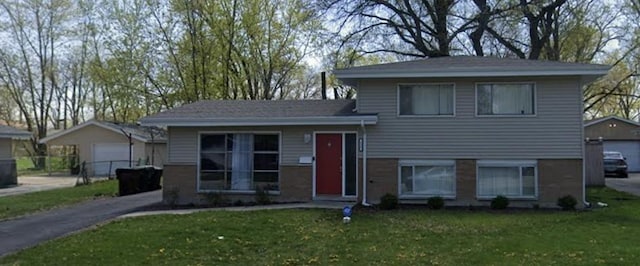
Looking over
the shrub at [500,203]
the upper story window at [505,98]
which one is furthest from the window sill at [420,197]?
the upper story window at [505,98]

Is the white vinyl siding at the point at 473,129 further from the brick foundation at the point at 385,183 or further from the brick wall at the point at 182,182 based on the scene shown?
the brick wall at the point at 182,182

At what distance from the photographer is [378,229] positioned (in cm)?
1181

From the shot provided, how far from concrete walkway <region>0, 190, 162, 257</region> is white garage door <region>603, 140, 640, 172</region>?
94.4 ft

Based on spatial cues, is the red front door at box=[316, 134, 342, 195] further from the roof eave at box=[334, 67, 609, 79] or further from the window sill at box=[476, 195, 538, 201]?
the window sill at box=[476, 195, 538, 201]

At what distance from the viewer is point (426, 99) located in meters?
16.5

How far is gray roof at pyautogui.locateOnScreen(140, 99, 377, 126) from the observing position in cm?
1645

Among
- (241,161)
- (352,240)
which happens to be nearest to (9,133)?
(241,161)

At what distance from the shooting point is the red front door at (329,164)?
1680 centimetres

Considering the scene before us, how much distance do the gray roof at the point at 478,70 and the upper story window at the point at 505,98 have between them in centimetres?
51

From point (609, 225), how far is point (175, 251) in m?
8.30

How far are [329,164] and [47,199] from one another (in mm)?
9539

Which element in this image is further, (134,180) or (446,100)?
(134,180)

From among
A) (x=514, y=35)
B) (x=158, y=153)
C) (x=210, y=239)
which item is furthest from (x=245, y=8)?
(x=210, y=239)

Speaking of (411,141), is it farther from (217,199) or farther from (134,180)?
(134,180)
